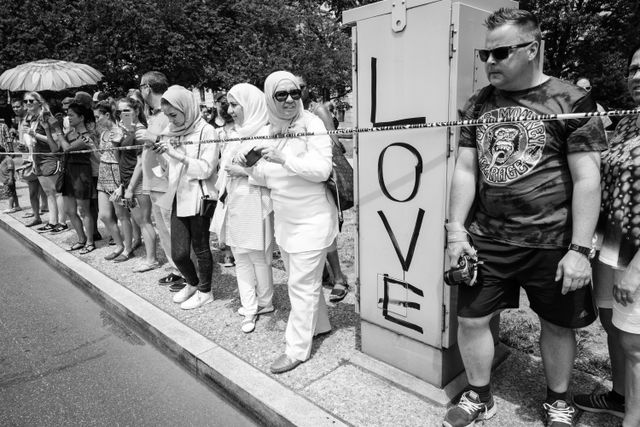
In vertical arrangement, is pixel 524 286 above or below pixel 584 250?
below

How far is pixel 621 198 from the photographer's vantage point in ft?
6.42

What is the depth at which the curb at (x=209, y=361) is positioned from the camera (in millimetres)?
2541

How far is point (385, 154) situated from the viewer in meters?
2.66

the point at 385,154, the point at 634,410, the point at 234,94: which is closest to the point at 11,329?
the point at 234,94

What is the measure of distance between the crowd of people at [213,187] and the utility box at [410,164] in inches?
13.4

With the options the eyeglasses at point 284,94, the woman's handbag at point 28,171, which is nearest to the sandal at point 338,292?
the eyeglasses at point 284,94

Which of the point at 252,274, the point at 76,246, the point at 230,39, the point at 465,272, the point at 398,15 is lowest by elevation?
the point at 76,246

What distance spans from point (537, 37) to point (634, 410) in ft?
5.67

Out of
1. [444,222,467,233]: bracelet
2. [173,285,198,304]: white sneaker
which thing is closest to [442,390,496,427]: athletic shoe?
[444,222,467,233]: bracelet

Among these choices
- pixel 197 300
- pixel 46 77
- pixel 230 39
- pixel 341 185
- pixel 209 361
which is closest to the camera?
pixel 341 185

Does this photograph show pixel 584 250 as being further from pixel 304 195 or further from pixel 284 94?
pixel 284 94

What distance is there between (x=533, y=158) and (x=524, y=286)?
2.06 feet

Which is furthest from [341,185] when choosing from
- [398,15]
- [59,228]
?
[59,228]

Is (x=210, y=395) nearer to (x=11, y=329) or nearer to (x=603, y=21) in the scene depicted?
(x=11, y=329)
